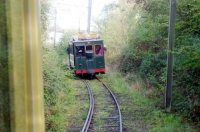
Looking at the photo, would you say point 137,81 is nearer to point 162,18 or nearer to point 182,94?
point 182,94

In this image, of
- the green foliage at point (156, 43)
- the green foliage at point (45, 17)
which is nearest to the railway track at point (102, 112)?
the green foliage at point (156, 43)

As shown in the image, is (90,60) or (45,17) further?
(90,60)

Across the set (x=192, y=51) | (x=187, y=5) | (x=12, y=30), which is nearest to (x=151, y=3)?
(x=187, y=5)

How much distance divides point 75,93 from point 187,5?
259 centimetres

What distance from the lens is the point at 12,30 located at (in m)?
0.54

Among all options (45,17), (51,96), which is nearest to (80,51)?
(51,96)

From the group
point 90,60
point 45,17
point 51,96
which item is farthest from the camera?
point 90,60

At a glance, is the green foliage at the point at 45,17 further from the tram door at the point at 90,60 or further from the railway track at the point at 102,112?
the tram door at the point at 90,60

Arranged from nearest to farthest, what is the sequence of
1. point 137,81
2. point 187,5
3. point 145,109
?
1. point 187,5
2. point 145,109
3. point 137,81

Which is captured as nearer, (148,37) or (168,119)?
(168,119)

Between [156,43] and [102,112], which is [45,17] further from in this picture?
[156,43]

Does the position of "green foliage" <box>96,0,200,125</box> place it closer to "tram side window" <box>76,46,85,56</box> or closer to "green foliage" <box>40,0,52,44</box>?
"tram side window" <box>76,46,85,56</box>

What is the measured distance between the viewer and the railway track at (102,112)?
3277 millimetres

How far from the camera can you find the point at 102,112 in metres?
3.91
